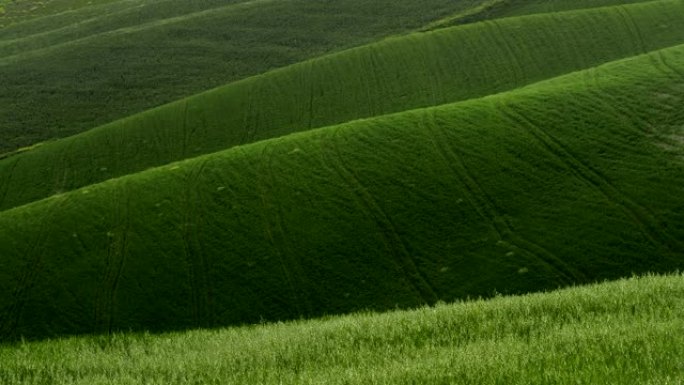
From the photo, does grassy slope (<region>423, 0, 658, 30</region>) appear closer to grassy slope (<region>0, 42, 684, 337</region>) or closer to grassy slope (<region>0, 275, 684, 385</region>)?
grassy slope (<region>0, 42, 684, 337</region>)

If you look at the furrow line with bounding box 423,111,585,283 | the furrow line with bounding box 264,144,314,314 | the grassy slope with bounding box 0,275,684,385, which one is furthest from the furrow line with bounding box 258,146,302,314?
the grassy slope with bounding box 0,275,684,385

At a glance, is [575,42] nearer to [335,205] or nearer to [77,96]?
[335,205]

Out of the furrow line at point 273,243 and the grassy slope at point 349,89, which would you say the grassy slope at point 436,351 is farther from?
the grassy slope at point 349,89

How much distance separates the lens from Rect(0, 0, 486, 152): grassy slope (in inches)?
5019

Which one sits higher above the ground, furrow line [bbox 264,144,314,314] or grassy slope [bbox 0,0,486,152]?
furrow line [bbox 264,144,314,314]

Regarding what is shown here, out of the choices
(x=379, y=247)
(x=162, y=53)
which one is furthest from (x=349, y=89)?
(x=162, y=53)

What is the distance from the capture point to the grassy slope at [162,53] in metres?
127

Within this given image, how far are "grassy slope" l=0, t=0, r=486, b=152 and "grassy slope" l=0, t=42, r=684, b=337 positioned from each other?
214ft

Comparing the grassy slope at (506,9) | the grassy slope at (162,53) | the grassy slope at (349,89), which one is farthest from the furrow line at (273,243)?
the grassy slope at (506,9)

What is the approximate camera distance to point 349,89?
106125 millimetres

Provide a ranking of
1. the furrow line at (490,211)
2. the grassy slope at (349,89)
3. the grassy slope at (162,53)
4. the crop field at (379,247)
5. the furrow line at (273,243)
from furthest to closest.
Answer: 1. the grassy slope at (162,53)
2. the grassy slope at (349,89)
3. the furrow line at (273,243)
4. the furrow line at (490,211)
5. the crop field at (379,247)

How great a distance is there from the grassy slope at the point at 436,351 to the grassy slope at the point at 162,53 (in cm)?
11230

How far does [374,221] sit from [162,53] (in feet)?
371

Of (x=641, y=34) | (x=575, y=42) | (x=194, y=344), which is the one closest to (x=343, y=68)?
(x=575, y=42)
